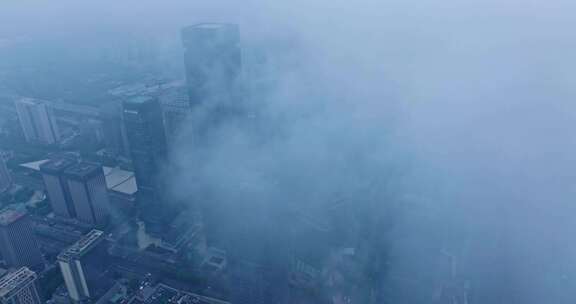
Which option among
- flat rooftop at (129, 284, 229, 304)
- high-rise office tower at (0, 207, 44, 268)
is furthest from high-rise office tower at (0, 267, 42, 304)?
flat rooftop at (129, 284, 229, 304)

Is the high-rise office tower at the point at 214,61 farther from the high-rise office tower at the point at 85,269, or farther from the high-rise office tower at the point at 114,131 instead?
the high-rise office tower at the point at 114,131

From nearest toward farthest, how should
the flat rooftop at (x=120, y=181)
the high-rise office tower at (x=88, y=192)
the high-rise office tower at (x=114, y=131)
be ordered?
1. the high-rise office tower at (x=88, y=192)
2. the flat rooftop at (x=120, y=181)
3. the high-rise office tower at (x=114, y=131)

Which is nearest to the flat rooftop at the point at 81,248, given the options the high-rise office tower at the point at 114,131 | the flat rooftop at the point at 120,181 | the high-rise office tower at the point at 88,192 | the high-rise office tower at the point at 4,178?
the high-rise office tower at the point at 88,192

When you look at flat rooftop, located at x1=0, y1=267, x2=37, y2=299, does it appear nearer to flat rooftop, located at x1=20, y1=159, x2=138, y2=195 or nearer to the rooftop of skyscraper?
the rooftop of skyscraper

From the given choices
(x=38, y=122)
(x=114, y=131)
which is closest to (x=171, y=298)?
(x=114, y=131)

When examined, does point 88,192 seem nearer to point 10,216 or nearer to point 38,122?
point 10,216

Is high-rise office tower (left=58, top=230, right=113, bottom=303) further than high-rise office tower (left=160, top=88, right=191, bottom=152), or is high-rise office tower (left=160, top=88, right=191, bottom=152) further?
high-rise office tower (left=160, top=88, right=191, bottom=152)
